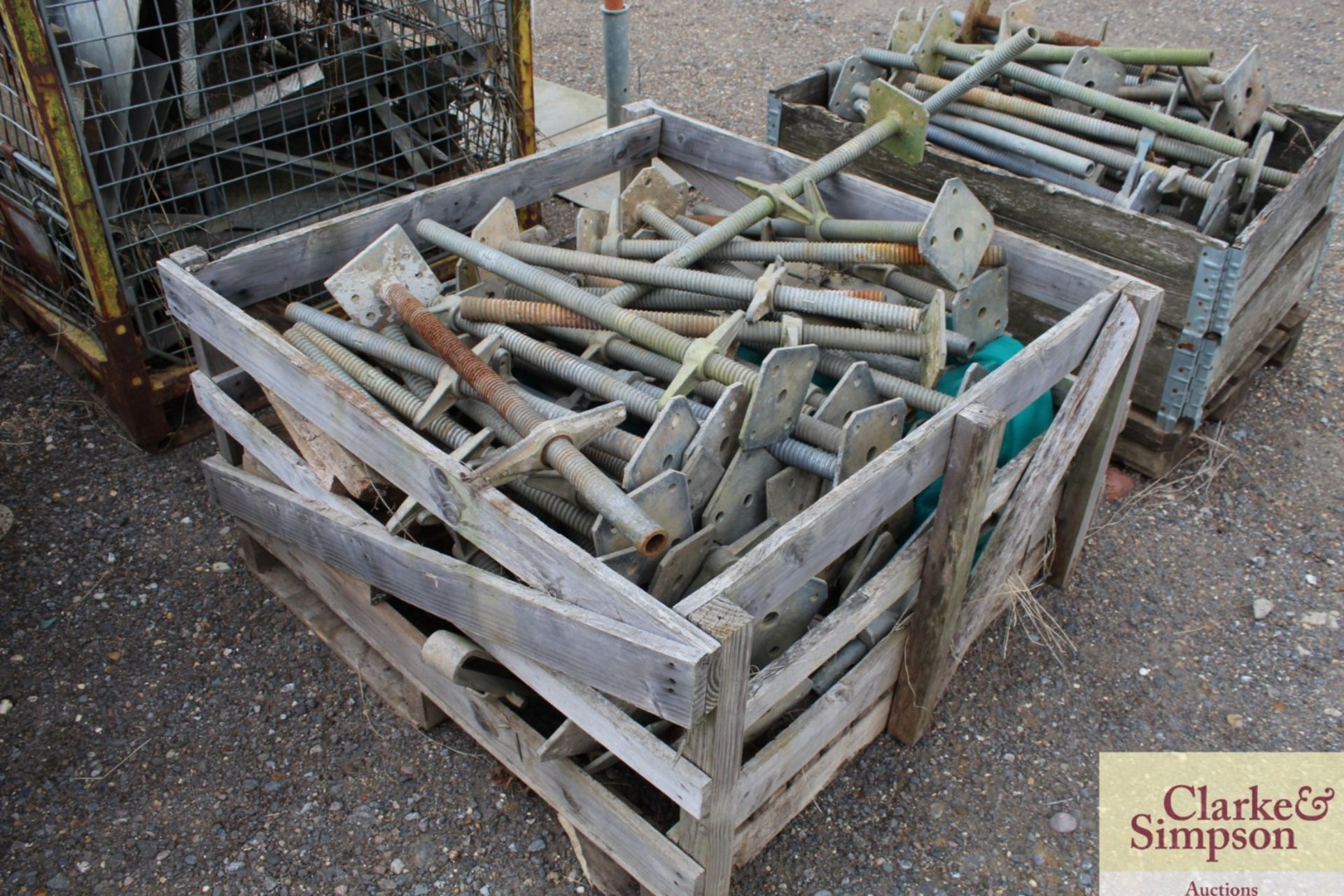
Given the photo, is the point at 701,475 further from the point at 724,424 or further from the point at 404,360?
the point at 404,360

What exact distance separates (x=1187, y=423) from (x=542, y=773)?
9.05 ft

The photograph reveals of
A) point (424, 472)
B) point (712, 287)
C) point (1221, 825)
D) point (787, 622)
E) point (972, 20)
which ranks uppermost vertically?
point (972, 20)

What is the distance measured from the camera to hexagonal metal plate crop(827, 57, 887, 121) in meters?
4.62

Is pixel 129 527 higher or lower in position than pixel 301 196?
lower

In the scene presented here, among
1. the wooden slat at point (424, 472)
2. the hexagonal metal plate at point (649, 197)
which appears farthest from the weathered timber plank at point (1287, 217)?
the wooden slat at point (424, 472)

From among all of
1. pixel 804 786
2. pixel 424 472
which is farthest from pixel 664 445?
pixel 804 786

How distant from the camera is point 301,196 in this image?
454 cm

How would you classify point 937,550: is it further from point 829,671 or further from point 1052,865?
point 1052,865

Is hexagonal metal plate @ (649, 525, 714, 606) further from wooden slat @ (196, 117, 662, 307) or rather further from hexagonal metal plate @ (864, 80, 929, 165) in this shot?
hexagonal metal plate @ (864, 80, 929, 165)

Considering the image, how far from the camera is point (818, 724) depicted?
8.75 ft

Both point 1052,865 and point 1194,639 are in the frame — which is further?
point 1194,639

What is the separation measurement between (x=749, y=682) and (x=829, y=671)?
2.11 ft

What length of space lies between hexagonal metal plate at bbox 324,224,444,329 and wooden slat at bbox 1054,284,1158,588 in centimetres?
190

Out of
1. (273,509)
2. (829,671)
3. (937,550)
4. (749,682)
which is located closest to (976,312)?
(937,550)
